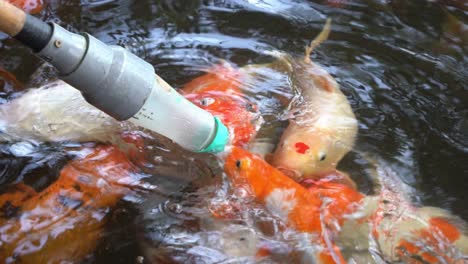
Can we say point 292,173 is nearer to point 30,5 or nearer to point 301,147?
point 301,147

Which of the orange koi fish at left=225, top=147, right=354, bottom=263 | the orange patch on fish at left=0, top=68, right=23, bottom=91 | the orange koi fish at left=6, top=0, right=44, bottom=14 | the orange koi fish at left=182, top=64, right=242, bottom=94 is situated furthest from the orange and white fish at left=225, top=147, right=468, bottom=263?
the orange koi fish at left=6, top=0, right=44, bottom=14

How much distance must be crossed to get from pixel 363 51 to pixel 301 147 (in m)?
0.90

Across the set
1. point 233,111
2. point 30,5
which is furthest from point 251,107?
point 30,5

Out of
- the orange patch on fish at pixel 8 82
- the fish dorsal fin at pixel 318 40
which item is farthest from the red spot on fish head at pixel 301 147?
the orange patch on fish at pixel 8 82

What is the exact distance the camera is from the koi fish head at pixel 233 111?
6.59 feet

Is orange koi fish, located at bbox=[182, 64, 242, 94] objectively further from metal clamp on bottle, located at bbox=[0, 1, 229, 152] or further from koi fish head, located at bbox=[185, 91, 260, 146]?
metal clamp on bottle, located at bbox=[0, 1, 229, 152]

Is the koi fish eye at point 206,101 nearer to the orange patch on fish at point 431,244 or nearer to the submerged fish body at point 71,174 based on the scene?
the submerged fish body at point 71,174

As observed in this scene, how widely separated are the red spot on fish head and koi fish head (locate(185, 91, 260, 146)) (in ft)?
0.62

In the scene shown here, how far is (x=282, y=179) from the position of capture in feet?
5.76

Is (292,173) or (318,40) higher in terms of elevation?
(318,40)

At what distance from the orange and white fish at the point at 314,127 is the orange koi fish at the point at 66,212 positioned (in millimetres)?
633

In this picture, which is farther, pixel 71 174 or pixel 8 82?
pixel 8 82

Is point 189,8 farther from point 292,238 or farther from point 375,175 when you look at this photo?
point 292,238

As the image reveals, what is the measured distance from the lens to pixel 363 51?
104 inches
